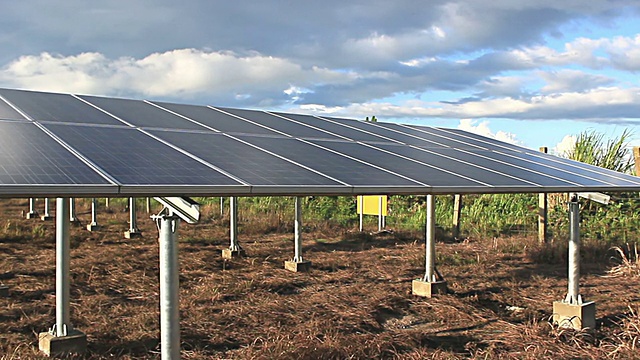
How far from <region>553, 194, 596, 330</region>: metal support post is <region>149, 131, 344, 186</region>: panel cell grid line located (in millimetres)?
5091

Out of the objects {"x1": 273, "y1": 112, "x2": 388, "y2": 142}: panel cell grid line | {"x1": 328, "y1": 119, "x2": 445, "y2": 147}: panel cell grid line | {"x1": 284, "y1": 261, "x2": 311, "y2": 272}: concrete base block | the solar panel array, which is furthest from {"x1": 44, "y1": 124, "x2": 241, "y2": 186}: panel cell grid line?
{"x1": 284, "y1": 261, "x2": 311, "y2": 272}: concrete base block

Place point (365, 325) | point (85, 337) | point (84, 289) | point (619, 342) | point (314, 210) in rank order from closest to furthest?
point (85, 337)
point (619, 342)
point (365, 325)
point (84, 289)
point (314, 210)

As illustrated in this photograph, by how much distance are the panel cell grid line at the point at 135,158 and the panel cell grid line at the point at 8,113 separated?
0.40m

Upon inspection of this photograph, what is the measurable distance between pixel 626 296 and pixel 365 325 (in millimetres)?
5404

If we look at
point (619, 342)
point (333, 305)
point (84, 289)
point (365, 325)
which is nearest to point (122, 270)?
point (84, 289)

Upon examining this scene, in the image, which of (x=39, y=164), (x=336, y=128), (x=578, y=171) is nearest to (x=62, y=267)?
(x=39, y=164)

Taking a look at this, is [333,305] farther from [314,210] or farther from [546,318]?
[314,210]

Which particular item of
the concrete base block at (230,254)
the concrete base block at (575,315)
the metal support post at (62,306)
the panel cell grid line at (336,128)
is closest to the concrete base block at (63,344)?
A: the metal support post at (62,306)

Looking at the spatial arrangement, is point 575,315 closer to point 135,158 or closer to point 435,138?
point 435,138

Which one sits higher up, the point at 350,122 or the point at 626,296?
the point at 350,122

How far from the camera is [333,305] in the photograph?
33.2 feet

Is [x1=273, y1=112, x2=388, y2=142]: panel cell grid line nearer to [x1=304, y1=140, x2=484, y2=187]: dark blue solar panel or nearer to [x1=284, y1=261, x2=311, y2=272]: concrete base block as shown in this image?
[x1=304, y1=140, x2=484, y2=187]: dark blue solar panel

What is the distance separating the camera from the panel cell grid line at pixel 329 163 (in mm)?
6164

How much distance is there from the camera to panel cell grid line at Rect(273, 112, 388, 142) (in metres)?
9.93
